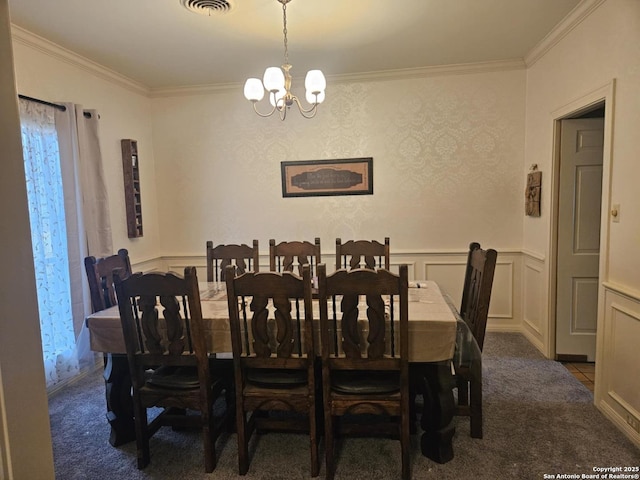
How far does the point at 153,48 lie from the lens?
304 centimetres

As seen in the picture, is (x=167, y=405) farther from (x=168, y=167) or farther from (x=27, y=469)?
(x=168, y=167)

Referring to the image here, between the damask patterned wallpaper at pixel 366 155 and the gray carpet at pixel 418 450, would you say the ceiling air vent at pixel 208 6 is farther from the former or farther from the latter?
the gray carpet at pixel 418 450

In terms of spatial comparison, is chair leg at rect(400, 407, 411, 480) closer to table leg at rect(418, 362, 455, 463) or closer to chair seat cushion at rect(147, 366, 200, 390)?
table leg at rect(418, 362, 455, 463)

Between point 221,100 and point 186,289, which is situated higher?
point 221,100

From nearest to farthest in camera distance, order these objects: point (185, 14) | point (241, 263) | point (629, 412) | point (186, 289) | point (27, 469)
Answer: point (27, 469), point (186, 289), point (629, 412), point (185, 14), point (241, 263)

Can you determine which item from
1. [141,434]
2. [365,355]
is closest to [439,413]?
[365,355]

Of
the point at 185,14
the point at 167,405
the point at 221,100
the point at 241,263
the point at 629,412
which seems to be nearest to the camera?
the point at 167,405

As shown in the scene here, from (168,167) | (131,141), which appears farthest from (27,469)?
(168,167)

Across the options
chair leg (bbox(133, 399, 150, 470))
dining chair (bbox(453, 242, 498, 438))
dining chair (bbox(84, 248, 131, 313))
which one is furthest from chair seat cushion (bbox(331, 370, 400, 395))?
dining chair (bbox(84, 248, 131, 313))

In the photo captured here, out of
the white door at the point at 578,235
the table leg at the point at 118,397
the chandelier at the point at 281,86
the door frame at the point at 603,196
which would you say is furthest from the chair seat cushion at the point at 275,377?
the white door at the point at 578,235

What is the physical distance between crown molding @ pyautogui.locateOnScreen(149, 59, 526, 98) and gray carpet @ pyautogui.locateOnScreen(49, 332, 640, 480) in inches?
112

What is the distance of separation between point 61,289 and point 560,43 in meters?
4.29

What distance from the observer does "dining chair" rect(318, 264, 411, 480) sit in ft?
5.52

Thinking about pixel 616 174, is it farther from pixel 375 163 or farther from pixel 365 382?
pixel 375 163
